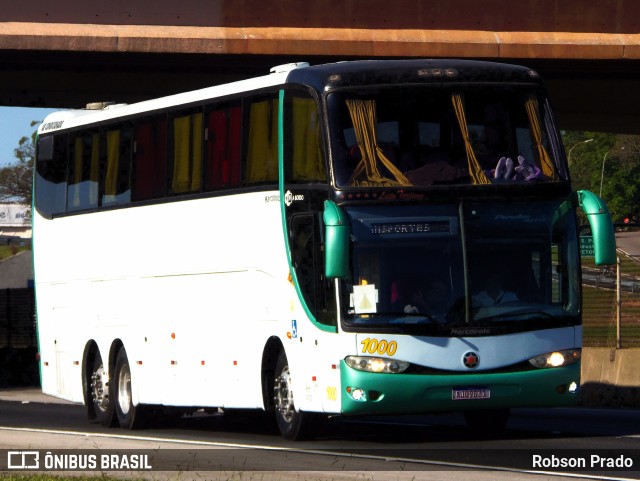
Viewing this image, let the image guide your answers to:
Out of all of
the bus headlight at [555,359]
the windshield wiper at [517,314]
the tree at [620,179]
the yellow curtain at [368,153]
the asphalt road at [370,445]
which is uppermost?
the tree at [620,179]

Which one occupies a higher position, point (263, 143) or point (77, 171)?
point (77, 171)

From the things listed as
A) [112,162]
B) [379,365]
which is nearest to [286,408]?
[379,365]

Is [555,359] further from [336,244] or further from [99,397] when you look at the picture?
[99,397]

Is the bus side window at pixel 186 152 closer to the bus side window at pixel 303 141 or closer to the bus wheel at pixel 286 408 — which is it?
the bus side window at pixel 303 141

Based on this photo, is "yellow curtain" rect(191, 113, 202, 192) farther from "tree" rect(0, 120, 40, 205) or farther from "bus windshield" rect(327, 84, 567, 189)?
"tree" rect(0, 120, 40, 205)

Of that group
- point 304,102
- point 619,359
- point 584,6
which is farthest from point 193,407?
point 584,6

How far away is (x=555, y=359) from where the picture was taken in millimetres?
16984

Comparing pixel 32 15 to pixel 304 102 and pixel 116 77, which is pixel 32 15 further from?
pixel 304 102

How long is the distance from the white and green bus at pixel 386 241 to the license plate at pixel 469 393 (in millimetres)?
19

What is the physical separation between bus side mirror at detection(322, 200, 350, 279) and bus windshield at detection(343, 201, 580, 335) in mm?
317

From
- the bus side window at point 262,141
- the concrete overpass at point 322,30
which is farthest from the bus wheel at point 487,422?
the concrete overpass at point 322,30

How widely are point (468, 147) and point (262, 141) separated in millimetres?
2433

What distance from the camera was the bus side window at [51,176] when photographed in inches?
966

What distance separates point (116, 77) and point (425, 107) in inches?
629
